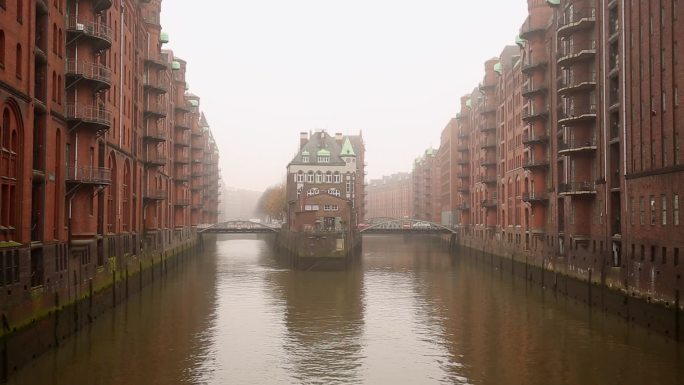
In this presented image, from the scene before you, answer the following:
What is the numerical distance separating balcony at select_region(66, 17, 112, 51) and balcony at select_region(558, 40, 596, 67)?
2730 centimetres

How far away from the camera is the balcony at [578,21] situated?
139 ft

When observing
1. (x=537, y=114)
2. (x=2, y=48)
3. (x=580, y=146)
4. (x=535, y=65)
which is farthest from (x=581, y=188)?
(x=2, y=48)

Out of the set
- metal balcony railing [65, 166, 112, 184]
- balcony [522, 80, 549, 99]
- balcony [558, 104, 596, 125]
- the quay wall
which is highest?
balcony [522, 80, 549, 99]

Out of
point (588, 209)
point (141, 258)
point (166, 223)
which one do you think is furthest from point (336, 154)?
point (588, 209)

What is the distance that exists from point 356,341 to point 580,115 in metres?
22.4

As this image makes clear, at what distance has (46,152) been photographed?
1091 inches

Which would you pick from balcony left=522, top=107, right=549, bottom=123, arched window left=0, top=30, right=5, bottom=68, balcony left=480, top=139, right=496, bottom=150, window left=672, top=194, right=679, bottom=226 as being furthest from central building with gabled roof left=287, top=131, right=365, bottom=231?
arched window left=0, top=30, right=5, bottom=68

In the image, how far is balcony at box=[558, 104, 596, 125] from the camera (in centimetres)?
4248

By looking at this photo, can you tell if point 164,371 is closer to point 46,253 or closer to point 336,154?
point 46,253

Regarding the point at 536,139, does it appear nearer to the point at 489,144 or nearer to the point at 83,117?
the point at 489,144

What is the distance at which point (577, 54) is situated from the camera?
42.7 metres

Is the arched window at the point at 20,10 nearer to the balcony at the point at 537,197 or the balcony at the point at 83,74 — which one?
the balcony at the point at 83,74

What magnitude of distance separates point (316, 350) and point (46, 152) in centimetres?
1342

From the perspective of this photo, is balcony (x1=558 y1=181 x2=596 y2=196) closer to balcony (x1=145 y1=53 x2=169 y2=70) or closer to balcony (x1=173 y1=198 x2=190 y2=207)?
balcony (x1=145 y1=53 x2=169 y2=70)
